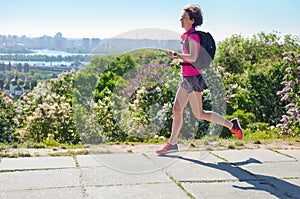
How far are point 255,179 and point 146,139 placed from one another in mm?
2310

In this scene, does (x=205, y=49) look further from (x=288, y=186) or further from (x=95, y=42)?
(x=288, y=186)

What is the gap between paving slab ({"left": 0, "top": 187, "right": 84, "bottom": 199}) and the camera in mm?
2996

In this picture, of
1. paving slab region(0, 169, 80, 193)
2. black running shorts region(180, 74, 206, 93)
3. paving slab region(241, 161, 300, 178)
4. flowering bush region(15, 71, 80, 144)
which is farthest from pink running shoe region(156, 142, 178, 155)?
flowering bush region(15, 71, 80, 144)

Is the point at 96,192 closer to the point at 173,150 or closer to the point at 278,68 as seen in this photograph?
the point at 173,150

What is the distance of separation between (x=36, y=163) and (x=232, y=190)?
5.98ft

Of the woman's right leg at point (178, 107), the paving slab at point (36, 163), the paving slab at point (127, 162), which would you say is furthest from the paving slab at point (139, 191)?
the woman's right leg at point (178, 107)

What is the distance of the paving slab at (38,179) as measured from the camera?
127 inches

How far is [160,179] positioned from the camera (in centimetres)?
348

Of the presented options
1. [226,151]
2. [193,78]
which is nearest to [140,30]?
[193,78]

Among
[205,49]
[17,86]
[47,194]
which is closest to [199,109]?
[205,49]

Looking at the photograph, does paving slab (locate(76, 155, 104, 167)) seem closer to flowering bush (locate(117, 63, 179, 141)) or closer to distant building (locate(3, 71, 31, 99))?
flowering bush (locate(117, 63, 179, 141))

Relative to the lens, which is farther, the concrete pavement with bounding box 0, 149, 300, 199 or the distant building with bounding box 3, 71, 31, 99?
the distant building with bounding box 3, 71, 31, 99

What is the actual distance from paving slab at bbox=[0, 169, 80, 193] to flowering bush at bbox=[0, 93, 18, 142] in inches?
135

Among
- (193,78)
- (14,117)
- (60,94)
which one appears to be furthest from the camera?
→ (60,94)
